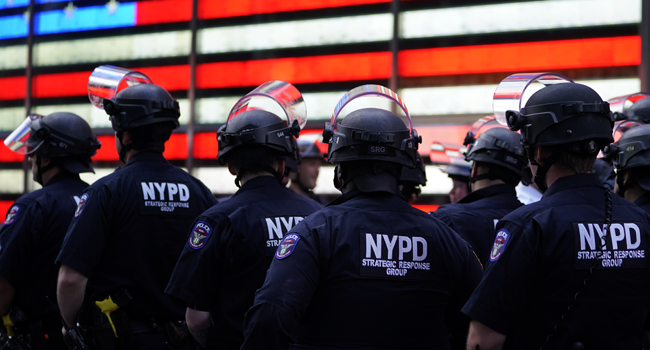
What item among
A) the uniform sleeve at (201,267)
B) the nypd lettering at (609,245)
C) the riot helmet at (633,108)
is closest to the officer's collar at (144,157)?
the uniform sleeve at (201,267)

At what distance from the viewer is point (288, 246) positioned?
2.16 metres

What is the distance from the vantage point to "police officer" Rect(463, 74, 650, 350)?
83.7 inches

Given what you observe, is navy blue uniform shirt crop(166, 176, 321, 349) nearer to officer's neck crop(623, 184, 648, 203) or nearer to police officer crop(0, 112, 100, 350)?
police officer crop(0, 112, 100, 350)

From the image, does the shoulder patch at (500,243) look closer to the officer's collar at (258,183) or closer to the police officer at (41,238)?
the officer's collar at (258,183)

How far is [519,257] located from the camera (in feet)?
6.99

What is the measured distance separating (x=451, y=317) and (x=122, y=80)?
2.67 metres

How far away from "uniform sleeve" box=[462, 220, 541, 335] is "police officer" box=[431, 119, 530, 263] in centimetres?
147

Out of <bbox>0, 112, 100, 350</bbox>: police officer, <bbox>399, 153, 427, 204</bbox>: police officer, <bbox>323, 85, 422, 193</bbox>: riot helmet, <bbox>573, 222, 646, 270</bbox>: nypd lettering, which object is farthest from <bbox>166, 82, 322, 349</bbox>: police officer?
<bbox>399, 153, 427, 204</bbox>: police officer

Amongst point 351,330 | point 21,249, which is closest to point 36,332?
point 21,249

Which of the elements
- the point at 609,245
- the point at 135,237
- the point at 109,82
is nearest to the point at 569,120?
the point at 609,245

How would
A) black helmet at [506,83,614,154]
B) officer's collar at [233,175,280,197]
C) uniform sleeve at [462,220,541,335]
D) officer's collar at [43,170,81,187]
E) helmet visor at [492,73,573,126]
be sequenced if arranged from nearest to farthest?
uniform sleeve at [462,220,541,335], black helmet at [506,83,614,154], helmet visor at [492,73,573,126], officer's collar at [233,175,280,197], officer's collar at [43,170,81,187]

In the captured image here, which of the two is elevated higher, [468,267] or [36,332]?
[468,267]

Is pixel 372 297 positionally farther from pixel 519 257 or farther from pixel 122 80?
pixel 122 80

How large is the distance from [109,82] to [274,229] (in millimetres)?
1832
